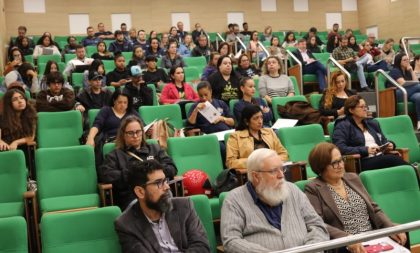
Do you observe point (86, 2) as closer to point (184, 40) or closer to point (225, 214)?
point (184, 40)

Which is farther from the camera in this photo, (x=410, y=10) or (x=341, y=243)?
(x=410, y=10)

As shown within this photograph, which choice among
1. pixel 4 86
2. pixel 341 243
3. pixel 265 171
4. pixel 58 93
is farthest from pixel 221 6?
pixel 341 243

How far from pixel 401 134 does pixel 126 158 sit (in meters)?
2.45

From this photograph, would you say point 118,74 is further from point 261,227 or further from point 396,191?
point 261,227

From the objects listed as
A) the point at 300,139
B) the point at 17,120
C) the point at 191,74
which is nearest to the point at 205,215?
the point at 300,139

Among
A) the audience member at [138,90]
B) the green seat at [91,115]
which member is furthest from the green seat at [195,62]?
the green seat at [91,115]

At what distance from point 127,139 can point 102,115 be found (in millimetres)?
947

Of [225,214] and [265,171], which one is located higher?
[265,171]

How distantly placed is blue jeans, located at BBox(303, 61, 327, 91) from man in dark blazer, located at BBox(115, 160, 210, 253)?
5.29m

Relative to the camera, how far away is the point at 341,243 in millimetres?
1761

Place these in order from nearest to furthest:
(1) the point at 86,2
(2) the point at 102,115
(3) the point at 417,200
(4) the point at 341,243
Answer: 1. (4) the point at 341,243
2. (3) the point at 417,200
3. (2) the point at 102,115
4. (1) the point at 86,2

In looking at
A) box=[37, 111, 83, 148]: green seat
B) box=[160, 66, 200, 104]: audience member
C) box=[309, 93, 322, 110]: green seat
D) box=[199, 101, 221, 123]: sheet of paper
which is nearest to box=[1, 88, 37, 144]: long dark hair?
box=[37, 111, 83, 148]: green seat

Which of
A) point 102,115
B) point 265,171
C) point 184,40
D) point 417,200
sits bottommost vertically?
point 417,200

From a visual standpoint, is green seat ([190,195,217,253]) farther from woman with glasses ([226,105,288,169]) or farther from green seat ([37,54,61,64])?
green seat ([37,54,61,64])
